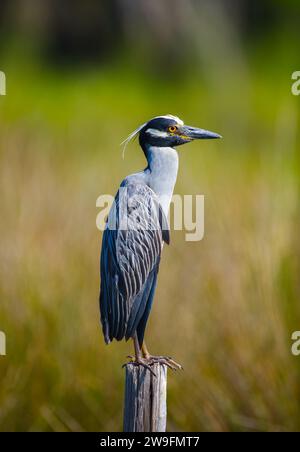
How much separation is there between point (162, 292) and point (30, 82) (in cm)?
1069

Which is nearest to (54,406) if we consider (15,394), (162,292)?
(15,394)

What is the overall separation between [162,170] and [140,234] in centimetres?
29

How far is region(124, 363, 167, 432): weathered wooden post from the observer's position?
3.46 m

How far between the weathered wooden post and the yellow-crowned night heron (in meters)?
0.05

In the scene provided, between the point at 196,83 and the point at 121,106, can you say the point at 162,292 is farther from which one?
the point at 196,83

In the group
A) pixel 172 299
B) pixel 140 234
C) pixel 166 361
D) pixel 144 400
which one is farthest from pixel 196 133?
pixel 172 299

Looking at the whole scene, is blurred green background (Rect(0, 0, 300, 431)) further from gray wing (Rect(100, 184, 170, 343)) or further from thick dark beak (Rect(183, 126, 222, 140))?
thick dark beak (Rect(183, 126, 222, 140))

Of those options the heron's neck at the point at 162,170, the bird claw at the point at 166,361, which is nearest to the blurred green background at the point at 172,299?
the bird claw at the point at 166,361

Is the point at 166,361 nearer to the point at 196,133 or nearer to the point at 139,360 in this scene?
the point at 139,360

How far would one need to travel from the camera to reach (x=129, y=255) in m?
3.59

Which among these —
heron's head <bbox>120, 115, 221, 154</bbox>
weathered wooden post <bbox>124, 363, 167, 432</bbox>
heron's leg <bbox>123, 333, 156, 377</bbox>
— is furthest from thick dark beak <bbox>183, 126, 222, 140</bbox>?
weathered wooden post <bbox>124, 363, 167, 432</bbox>

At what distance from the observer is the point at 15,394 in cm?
488

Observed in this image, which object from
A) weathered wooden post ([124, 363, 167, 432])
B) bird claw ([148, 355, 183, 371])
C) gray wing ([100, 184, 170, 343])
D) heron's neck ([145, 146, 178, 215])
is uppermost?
heron's neck ([145, 146, 178, 215])

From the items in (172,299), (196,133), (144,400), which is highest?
(196,133)
